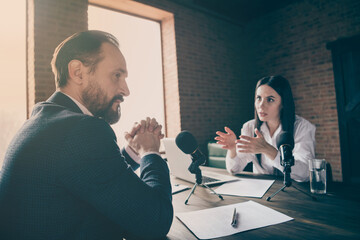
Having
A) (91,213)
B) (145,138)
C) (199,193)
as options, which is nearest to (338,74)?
(199,193)

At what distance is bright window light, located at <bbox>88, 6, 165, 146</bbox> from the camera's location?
11.8 feet

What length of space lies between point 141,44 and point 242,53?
239 centimetres

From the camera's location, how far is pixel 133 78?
377cm

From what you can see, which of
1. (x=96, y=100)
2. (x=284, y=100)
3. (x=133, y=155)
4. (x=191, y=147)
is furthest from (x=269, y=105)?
(x=96, y=100)

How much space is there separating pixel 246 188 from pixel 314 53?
384 cm

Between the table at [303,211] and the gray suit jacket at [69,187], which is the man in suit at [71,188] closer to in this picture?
the gray suit jacket at [69,187]

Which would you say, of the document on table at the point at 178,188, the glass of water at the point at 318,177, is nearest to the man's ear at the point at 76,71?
the document on table at the point at 178,188

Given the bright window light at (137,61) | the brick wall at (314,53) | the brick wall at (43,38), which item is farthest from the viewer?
the brick wall at (314,53)

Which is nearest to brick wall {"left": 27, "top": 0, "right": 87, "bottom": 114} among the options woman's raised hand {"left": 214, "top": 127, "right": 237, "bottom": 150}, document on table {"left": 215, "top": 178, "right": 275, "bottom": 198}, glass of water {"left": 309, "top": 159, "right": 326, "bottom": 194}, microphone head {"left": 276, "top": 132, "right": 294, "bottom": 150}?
woman's raised hand {"left": 214, "top": 127, "right": 237, "bottom": 150}

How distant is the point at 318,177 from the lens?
1.24 metres

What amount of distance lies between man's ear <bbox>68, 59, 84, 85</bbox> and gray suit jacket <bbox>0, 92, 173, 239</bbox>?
0.78ft

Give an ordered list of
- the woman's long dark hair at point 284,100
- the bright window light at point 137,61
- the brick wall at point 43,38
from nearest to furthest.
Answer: the woman's long dark hair at point 284,100, the brick wall at point 43,38, the bright window light at point 137,61

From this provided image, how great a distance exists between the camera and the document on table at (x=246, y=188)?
1291mm

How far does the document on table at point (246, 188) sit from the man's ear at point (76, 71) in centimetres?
96
